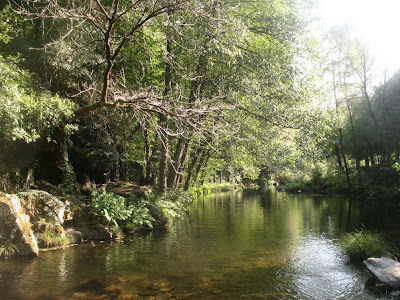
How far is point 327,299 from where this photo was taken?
20.9ft

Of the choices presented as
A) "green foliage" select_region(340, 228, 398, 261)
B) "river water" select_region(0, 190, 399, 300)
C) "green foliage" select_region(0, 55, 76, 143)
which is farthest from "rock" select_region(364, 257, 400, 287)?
"green foliage" select_region(0, 55, 76, 143)

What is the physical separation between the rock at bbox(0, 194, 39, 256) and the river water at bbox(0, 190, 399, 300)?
41cm

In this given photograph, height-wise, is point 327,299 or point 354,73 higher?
point 354,73

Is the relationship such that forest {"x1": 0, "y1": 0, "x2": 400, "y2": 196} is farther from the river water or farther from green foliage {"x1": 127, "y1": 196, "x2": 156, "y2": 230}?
the river water

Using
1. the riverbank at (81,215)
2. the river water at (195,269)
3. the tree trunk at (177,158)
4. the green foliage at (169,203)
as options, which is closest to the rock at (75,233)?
the riverbank at (81,215)

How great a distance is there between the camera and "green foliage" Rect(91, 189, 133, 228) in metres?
12.1

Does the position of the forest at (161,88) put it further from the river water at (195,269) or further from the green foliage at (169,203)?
the river water at (195,269)

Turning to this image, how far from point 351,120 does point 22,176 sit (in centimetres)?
3058

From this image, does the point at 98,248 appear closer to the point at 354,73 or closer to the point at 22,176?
the point at 22,176

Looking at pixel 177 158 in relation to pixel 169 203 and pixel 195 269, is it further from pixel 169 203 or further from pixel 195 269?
pixel 195 269

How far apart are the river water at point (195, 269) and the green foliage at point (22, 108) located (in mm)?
3788

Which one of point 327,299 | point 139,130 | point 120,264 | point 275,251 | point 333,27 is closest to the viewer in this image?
point 327,299

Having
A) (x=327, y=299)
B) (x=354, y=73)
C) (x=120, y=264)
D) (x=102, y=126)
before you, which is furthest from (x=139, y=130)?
(x=354, y=73)

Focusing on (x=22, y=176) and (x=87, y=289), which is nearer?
(x=87, y=289)
